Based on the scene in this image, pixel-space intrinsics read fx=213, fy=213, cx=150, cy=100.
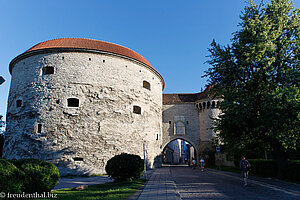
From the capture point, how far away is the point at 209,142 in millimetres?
28703

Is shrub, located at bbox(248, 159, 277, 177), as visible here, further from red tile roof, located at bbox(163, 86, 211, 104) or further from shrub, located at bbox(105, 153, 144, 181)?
red tile roof, located at bbox(163, 86, 211, 104)

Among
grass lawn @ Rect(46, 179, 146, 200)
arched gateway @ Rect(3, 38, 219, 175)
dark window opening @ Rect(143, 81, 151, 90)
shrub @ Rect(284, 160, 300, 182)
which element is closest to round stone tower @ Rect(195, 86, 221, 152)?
dark window opening @ Rect(143, 81, 151, 90)

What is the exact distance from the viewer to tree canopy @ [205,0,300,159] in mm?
10516

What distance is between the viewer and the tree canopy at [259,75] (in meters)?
10.5

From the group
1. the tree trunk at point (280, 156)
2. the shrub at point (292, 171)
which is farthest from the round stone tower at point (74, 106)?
the shrub at point (292, 171)

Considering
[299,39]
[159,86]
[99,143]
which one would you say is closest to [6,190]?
[99,143]

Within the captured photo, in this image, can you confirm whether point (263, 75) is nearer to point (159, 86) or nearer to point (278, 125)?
point (278, 125)

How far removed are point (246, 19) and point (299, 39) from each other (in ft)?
9.74

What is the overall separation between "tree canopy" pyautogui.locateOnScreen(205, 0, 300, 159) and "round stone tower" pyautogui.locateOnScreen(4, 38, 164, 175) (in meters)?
8.93

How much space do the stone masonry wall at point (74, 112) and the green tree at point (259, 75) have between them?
346 inches

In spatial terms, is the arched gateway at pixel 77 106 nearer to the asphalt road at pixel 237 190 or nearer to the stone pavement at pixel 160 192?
the stone pavement at pixel 160 192

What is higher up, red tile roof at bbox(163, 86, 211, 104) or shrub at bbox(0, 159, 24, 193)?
red tile roof at bbox(163, 86, 211, 104)

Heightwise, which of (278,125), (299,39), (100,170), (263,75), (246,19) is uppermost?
(246,19)

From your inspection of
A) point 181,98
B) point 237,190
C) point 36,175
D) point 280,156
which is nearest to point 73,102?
point 36,175
